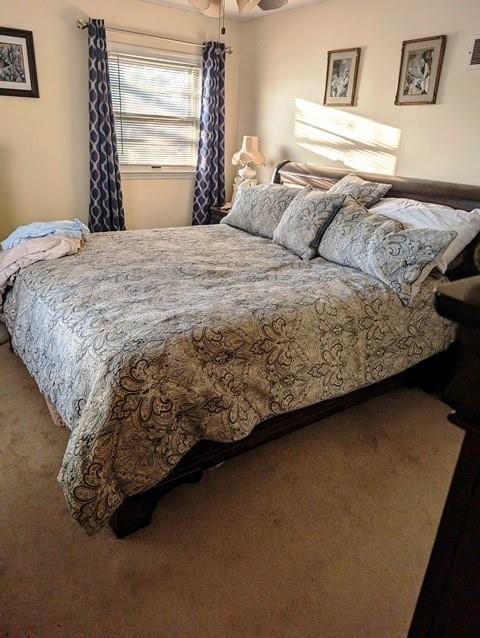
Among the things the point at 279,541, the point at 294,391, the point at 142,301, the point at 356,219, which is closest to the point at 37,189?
the point at 142,301

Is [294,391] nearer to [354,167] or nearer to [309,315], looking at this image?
[309,315]

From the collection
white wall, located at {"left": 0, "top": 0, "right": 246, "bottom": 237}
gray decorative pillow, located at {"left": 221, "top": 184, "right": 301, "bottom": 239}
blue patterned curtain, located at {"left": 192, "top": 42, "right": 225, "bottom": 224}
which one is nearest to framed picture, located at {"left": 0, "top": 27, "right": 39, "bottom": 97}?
white wall, located at {"left": 0, "top": 0, "right": 246, "bottom": 237}

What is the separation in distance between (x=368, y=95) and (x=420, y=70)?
1.47 feet

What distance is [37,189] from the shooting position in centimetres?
373

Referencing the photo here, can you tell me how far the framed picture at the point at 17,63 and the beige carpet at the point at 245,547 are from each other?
2697 millimetres

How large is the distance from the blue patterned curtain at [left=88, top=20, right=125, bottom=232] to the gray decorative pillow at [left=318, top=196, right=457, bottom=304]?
2214 mm

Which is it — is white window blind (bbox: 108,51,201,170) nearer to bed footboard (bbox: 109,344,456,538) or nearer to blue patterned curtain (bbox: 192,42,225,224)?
blue patterned curtain (bbox: 192,42,225,224)

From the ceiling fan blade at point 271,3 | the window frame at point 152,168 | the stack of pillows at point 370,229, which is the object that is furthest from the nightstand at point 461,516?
the window frame at point 152,168

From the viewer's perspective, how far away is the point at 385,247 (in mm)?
2244

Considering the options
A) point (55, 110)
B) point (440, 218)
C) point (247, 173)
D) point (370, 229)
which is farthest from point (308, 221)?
point (55, 110)

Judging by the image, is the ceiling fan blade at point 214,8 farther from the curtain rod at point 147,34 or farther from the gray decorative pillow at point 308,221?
the curtain rod at point 147,34

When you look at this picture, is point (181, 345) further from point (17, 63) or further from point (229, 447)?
point (17, 63)

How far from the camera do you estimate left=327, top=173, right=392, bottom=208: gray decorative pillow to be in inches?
113

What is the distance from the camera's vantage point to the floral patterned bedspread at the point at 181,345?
140cm
